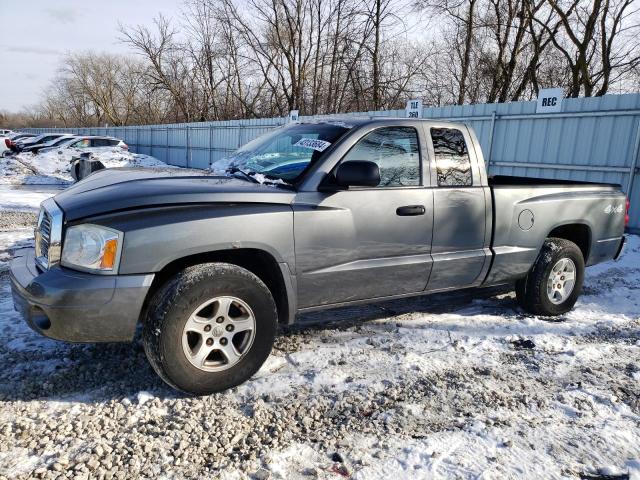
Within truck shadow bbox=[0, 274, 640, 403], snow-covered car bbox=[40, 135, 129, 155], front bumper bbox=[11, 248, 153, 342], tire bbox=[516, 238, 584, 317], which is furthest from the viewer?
snow-covered car bbox=[40, 135, 129, 155]

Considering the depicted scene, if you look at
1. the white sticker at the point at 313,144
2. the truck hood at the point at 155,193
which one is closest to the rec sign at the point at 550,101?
the white sticker at the point at 313,144

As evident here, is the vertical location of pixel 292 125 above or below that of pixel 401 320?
above

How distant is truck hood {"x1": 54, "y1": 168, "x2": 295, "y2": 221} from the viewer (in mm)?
2791

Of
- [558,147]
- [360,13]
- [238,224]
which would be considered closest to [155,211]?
[238,224]

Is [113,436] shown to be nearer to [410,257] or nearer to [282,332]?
[282,332]

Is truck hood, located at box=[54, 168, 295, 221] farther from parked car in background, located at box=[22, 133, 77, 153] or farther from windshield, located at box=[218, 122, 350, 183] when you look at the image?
parked car in background, located at box=[22, 133, 77, 153]

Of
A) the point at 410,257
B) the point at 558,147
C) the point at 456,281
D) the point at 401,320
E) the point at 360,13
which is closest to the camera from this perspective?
the point at 410,257

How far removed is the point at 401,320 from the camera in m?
4.42

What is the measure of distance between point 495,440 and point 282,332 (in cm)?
194

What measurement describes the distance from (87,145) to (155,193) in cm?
2360

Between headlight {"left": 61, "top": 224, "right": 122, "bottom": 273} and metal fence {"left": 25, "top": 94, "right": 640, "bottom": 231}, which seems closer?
headlight {"left": 61, "top": 224, "right": 122, "bottom": 273}

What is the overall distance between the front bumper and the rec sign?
31.5ft

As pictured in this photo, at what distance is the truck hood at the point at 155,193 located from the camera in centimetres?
279

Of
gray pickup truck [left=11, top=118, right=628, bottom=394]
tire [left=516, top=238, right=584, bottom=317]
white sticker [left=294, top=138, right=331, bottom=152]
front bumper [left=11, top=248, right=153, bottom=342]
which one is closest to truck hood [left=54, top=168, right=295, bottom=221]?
gray pickup truck [left=11, top=118, right=628, bottom=394]
